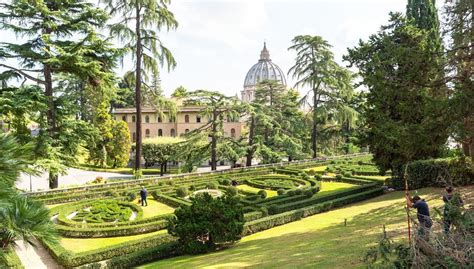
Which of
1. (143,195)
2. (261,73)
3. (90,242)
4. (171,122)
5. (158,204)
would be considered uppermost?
(261,73)

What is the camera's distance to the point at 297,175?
29016 millimetres

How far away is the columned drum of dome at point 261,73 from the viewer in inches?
4456

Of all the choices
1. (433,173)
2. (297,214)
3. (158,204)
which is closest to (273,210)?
(297,214)

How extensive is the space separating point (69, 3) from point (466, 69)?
20745 mm

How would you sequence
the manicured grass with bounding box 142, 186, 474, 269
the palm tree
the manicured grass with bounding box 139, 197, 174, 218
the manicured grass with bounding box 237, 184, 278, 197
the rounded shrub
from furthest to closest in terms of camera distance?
the manicured grass with bounding box 237, 184, 278, 197 → the manicured grass with bounding box 139, 197, 174, 218 → the rounded shrub → the manicured grass with bounding box 142, 186, 474, 269 → the palm tree

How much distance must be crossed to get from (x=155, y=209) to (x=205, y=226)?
7.45 m

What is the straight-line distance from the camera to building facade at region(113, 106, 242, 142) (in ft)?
179

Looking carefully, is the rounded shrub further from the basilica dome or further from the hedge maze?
the basilica dome

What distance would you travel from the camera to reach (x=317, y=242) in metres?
11.8

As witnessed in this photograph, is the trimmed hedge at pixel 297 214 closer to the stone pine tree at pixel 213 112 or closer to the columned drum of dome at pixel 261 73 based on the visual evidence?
the stone pine tree at pixel 213 112

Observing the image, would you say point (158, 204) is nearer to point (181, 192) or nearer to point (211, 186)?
point (181, 192)

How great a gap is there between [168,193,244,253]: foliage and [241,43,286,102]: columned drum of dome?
98918 millimetres

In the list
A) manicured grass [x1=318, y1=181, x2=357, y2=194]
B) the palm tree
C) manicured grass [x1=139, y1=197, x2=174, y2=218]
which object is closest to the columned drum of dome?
manicured grass [x1=318, y1=181, x2=357, y2=194]

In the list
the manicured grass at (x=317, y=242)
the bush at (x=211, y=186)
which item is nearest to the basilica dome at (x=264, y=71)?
the bush at (x=211, y=186)
